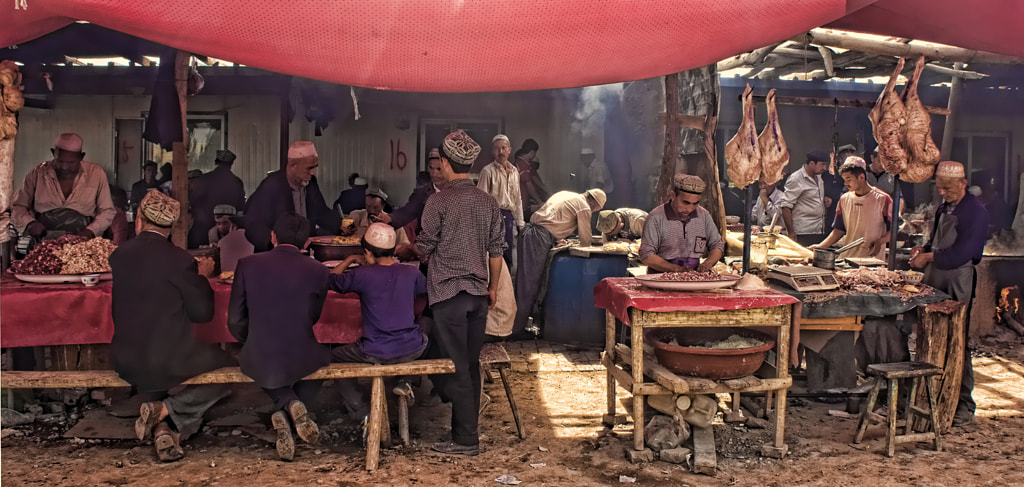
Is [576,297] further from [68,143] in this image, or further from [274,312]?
[68,143]

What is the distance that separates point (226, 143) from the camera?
12.1 m

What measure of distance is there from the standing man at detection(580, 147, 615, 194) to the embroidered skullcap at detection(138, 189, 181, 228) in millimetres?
8591

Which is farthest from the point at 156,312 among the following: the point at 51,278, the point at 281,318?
the point at 51,278

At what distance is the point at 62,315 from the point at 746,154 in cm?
531

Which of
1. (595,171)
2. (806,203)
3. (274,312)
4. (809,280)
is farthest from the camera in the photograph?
(595,171)

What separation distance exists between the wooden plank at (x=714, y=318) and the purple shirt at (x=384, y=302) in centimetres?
159

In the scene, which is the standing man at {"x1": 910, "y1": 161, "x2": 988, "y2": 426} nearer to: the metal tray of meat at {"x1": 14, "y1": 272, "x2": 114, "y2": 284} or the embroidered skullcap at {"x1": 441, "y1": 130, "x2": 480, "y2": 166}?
the embroidered skullcap at {"x1": 441, "y1": 130, "x2": 480, "y2": 166}

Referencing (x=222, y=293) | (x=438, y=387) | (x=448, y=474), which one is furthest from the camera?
(x=438, y=387)

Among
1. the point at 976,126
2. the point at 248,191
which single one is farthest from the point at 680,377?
the point at 976,126

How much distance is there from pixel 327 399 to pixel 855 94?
11.5 m

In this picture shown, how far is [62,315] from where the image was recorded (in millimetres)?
4902

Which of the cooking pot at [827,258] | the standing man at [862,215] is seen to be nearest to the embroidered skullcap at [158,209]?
the cooking pot at [827,258]

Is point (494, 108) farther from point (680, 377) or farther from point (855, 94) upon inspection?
point (680, 377)

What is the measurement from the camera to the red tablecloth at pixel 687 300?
15.6ft
